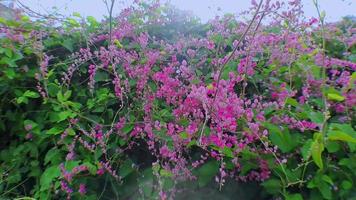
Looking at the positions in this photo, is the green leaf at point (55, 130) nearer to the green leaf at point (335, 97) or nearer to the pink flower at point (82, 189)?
the pink flower at point (82, 189)

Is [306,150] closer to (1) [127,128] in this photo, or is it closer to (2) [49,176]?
(1) [127,128]

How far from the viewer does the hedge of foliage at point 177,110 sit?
1.50 meters

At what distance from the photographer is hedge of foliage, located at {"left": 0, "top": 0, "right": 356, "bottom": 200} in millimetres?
1496

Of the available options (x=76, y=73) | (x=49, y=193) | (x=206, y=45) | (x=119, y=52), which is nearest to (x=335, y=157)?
(x=206, y=45)

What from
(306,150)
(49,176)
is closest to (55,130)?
(49,176)

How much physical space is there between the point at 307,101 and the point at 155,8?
4.32 ft

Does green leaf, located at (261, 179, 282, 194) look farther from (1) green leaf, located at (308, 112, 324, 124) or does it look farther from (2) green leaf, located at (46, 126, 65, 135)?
(2) green leaf, located at (46, 126, 65, 135)

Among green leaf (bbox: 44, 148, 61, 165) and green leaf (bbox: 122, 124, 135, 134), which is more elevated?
green leaf (bbox: 122, 124, 135, 134)

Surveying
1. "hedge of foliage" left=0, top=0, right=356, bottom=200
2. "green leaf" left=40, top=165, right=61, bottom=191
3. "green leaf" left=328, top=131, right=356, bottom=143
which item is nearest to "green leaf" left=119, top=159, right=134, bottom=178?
"hedge of foliage" left=0, top=0, right=356, bottom=200

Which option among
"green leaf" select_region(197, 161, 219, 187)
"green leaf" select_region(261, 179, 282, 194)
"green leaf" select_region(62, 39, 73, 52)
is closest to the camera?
"green leaf" select_region(261, 179, 282, 194)

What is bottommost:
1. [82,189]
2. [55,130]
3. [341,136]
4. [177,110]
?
[82,189]

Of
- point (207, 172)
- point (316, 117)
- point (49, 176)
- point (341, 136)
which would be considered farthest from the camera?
point (49, 176)

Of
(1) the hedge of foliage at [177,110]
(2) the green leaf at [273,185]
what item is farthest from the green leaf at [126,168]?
(2) the green leaf at [273,185]

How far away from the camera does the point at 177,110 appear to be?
169 cm
